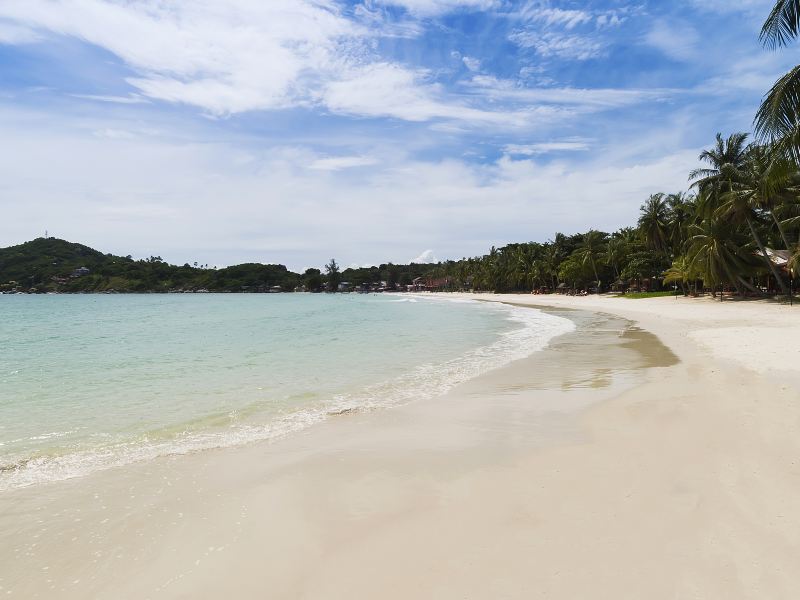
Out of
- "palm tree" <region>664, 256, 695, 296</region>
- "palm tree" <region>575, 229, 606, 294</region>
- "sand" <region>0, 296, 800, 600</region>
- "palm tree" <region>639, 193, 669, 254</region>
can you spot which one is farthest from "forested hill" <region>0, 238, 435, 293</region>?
"sand" <region>0, 296, 800, 600</region>

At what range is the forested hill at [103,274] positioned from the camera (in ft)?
505

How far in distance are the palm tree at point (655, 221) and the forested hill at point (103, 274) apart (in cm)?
13798

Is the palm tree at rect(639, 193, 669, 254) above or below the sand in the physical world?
above

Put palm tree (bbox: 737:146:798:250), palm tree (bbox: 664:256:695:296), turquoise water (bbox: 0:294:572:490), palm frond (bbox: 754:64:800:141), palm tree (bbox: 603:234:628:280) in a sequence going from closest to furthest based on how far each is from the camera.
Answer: turquoise water (bbox: 0:294:572:490) < palm frond (bbox: 754:64:800:141) < palm tree (bbox: 737:146:798:250) < palm tree (bbox: 664:256:695:296) < palm tree (bbox: 603:234:628:280)

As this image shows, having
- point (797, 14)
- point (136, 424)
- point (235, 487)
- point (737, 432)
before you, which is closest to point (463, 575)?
point (235, 487)

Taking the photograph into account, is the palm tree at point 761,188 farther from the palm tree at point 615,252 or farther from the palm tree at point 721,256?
the palm tree at point 615,252

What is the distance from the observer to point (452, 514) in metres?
4.34

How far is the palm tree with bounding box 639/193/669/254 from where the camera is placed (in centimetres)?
5597

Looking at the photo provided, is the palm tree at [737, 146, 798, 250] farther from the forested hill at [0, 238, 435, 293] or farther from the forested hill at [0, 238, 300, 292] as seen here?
the forested hill at [0, 238, 300, 292]

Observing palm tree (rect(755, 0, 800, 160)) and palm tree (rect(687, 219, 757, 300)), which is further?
palm tree (rect(687, 219, 757, 300))

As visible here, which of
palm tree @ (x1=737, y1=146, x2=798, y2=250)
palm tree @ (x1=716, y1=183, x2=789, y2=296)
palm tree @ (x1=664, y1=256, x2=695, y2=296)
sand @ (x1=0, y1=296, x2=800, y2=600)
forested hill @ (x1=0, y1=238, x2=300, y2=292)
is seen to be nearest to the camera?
sand @ (x1=0, y1=296, x2=800, y2=600)

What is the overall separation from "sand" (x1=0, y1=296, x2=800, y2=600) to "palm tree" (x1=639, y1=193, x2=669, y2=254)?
55200 mm

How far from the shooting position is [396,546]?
3.82m

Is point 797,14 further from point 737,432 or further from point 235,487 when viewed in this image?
point 235,487
